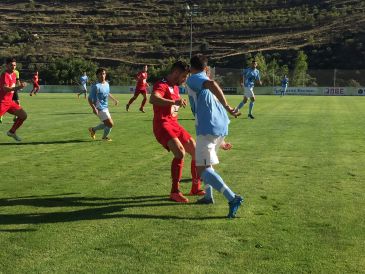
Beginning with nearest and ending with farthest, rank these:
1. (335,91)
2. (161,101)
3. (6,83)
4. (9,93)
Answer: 1. (161,101)
2. (6,83)
3. (9,93)
4. (335,91)

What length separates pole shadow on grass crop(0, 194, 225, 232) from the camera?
6219 mm

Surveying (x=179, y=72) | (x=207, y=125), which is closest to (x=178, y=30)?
(x=179, y=72)

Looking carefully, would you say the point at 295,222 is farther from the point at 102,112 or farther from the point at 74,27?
the point at 74,27

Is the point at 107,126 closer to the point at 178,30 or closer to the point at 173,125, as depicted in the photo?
the point at 173,125

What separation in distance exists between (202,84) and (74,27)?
95683 mm

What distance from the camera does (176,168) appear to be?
7297mm

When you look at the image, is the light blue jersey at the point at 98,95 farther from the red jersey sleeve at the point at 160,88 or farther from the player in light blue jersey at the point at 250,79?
the player in light blue jersey at the point at 250,79

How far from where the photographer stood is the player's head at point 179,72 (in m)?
7.13

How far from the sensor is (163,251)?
5094 mm

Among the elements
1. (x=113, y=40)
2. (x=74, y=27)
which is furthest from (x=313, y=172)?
(x=74, y=27)

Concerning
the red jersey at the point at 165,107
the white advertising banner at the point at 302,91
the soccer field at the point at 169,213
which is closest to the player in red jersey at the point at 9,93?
the soccer field at the point at 169,213

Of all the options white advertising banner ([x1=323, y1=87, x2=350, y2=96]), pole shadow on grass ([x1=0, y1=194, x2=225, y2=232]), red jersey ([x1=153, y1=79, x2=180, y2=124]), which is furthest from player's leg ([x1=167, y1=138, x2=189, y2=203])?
white advertising banner ([x1=323, y1=87, x2=350, y2=96])

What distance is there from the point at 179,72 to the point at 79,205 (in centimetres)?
212

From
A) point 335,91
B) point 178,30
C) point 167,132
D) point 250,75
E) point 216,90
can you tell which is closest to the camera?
point 216,90
